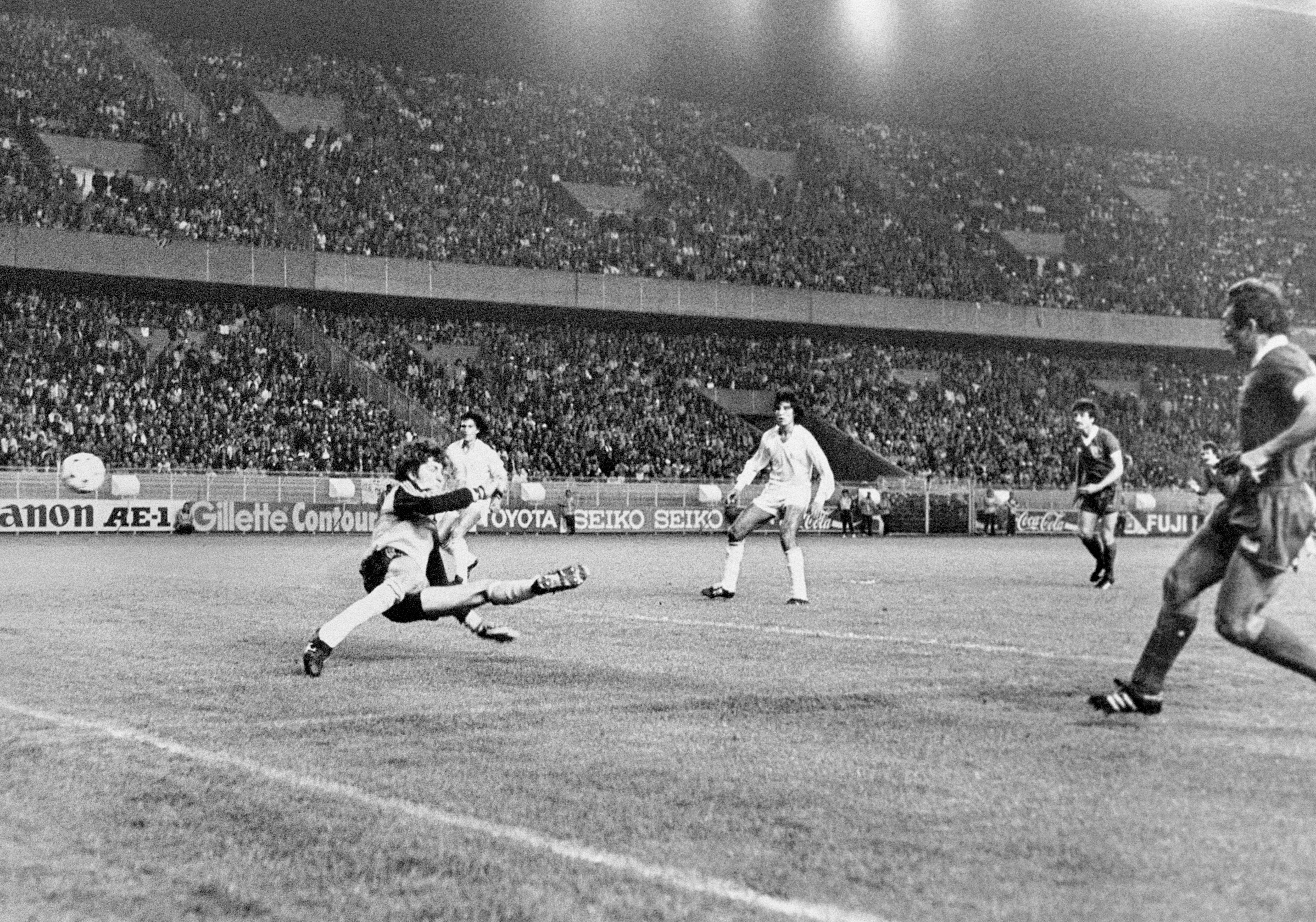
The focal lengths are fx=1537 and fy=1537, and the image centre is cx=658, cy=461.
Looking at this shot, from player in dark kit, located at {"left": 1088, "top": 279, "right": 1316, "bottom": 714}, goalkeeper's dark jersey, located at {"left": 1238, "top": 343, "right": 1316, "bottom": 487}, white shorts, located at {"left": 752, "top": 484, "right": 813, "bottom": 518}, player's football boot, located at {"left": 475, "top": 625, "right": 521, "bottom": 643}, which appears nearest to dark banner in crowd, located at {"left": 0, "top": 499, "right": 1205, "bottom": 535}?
white shorts, located at {"left": 752, "top": 484, "right": 813, "bottom": 518}

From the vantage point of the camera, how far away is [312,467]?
139ft

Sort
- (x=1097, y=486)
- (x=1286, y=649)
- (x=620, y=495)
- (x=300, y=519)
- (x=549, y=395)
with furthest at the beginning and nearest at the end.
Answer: (x=549, y=395), (x=620, y=495), (x=300, y=519), (x=1097, y=486), (x=1286, y=649)

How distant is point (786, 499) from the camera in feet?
57.2

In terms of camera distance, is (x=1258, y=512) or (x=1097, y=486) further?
(x=1097, y=486)

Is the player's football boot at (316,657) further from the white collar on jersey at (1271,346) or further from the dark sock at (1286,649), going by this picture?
the white collar on jersey at (1271,346)

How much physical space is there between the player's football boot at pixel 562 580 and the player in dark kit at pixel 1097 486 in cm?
1103

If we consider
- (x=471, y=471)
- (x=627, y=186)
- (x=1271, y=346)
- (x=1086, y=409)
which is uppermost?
(x=627, y=186)

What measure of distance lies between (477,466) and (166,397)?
2936 cm

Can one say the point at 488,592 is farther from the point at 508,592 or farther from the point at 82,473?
the point at 82,473

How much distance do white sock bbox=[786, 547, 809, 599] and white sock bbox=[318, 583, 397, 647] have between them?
23.1 ft

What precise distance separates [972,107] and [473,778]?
6101 cm

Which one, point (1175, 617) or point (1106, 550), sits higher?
point (1175, 617)

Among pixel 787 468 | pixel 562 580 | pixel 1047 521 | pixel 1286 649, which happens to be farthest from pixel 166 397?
pixel 1286 649

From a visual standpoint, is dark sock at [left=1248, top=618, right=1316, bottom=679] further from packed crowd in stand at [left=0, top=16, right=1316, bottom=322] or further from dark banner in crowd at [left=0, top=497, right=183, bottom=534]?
packed crowd in stand at [left=0, top=16, right=1316, bottom=322]
